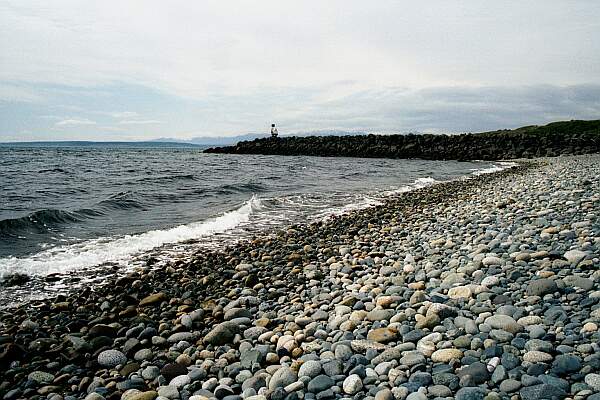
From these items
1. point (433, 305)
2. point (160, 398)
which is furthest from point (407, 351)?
point (160, 398)

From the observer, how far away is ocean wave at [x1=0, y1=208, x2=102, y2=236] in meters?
9.49

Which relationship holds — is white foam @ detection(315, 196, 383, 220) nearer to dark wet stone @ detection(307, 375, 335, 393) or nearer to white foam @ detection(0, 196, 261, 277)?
white foam @ detection(0, 196, 261, 277)

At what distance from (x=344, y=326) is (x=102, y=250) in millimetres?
5577

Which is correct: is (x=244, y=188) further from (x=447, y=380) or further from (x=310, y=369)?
(x=447, y=380)

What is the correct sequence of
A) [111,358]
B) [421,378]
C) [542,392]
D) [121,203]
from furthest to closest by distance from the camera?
1. [121,203]
2. [111,358]
3. [421,378]
4. [542,392]

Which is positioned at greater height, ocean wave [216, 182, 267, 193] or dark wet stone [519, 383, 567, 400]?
ocean wave [216, 182, 267, 193]

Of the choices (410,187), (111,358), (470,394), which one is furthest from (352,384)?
(410,187)

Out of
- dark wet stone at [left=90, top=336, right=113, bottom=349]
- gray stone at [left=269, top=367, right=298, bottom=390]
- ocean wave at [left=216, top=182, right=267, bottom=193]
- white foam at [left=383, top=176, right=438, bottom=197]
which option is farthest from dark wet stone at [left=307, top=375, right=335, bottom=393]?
ocean wave at [left=216, top=182, right=267, bottom=193]

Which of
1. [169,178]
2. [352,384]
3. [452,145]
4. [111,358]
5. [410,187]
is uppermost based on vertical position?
[452,145]

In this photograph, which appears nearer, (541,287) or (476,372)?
(476,372)

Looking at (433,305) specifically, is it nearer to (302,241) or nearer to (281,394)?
(281,394)

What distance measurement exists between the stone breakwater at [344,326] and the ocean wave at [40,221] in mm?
4884

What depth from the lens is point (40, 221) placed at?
10117mm

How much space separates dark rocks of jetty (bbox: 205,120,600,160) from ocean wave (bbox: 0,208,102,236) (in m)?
32.6
